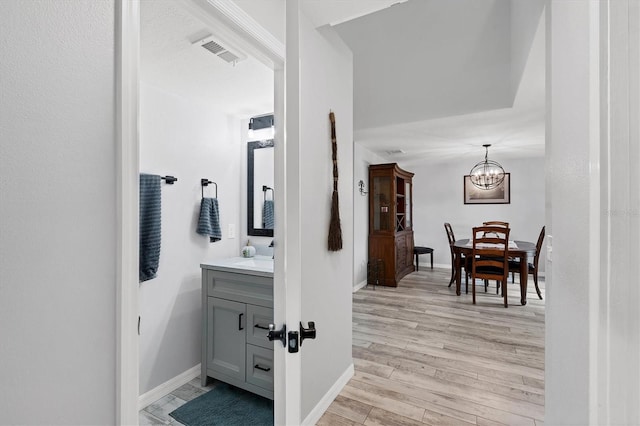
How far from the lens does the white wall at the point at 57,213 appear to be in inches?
24.9

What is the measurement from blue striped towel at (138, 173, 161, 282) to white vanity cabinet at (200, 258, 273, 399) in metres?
0.37

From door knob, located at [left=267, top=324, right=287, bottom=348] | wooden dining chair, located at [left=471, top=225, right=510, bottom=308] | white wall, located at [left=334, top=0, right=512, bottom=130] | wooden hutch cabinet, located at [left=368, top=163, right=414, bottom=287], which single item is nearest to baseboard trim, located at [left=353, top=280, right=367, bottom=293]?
wooden hutch cabinet, located at [left=368, top=163, right=414, bottom=287]

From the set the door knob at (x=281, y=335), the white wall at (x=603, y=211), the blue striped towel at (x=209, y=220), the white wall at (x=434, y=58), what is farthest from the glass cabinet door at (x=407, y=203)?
the door knob at (x=281, y=335)

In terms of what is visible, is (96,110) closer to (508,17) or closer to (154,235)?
(154,235)

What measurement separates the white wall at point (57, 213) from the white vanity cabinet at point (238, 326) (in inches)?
47.8

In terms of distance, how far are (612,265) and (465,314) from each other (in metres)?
3.49

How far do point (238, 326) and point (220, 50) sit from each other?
5.90ft

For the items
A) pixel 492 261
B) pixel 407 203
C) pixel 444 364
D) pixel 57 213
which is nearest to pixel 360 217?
pixel 407 203

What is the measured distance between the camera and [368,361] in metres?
2.53

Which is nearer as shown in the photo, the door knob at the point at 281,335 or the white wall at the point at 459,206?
the door knob at the point at 281,335

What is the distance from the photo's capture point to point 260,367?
1.99 m

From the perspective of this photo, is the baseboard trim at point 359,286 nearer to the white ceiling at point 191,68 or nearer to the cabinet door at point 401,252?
the cabinet door at point 401,252

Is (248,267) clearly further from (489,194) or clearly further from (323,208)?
(489,194)

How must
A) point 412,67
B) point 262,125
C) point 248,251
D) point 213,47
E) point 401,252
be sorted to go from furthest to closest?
1. point 401,252
2. point 412,67
3. point 262,125
4. point 248,251
5. point 213,47
